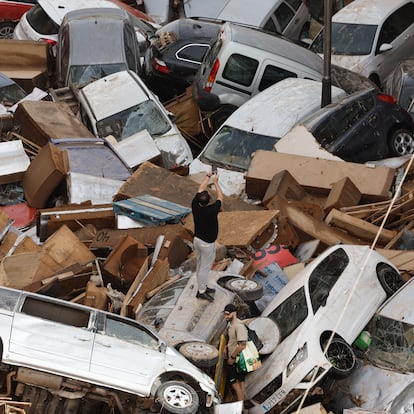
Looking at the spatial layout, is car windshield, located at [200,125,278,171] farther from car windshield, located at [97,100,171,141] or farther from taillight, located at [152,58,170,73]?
taillight, located at [152,58,170,73]

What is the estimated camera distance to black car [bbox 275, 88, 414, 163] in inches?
643

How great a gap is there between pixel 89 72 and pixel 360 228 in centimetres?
760

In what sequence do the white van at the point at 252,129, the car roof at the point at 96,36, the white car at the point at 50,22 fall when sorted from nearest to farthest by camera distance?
the white van at the point at 252,129
the car roof at the point at 96,36
the white car at the point at 50,22

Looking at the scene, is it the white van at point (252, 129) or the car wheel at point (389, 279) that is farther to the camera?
the white van at point (252, 129)

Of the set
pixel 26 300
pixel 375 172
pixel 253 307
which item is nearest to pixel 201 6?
pixel 375 172

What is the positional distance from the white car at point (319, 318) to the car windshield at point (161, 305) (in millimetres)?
964

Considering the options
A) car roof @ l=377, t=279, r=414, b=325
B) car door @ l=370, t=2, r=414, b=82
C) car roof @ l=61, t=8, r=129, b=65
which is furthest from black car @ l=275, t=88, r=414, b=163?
car roof @ l=61, t=8, r=129, b=65

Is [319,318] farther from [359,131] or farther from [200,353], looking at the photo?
[359,131]

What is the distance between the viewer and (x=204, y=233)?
1205cm

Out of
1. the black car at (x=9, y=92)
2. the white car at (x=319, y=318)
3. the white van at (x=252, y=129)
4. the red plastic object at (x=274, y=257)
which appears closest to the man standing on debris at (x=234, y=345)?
the white car at (x=319, y=318)

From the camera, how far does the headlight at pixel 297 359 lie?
1094 centimetres

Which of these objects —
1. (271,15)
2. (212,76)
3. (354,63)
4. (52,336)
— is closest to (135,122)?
(212,76)

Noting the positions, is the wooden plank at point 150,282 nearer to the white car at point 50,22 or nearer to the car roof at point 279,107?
the car roof at point 279,107

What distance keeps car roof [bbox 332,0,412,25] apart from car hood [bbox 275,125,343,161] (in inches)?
207
